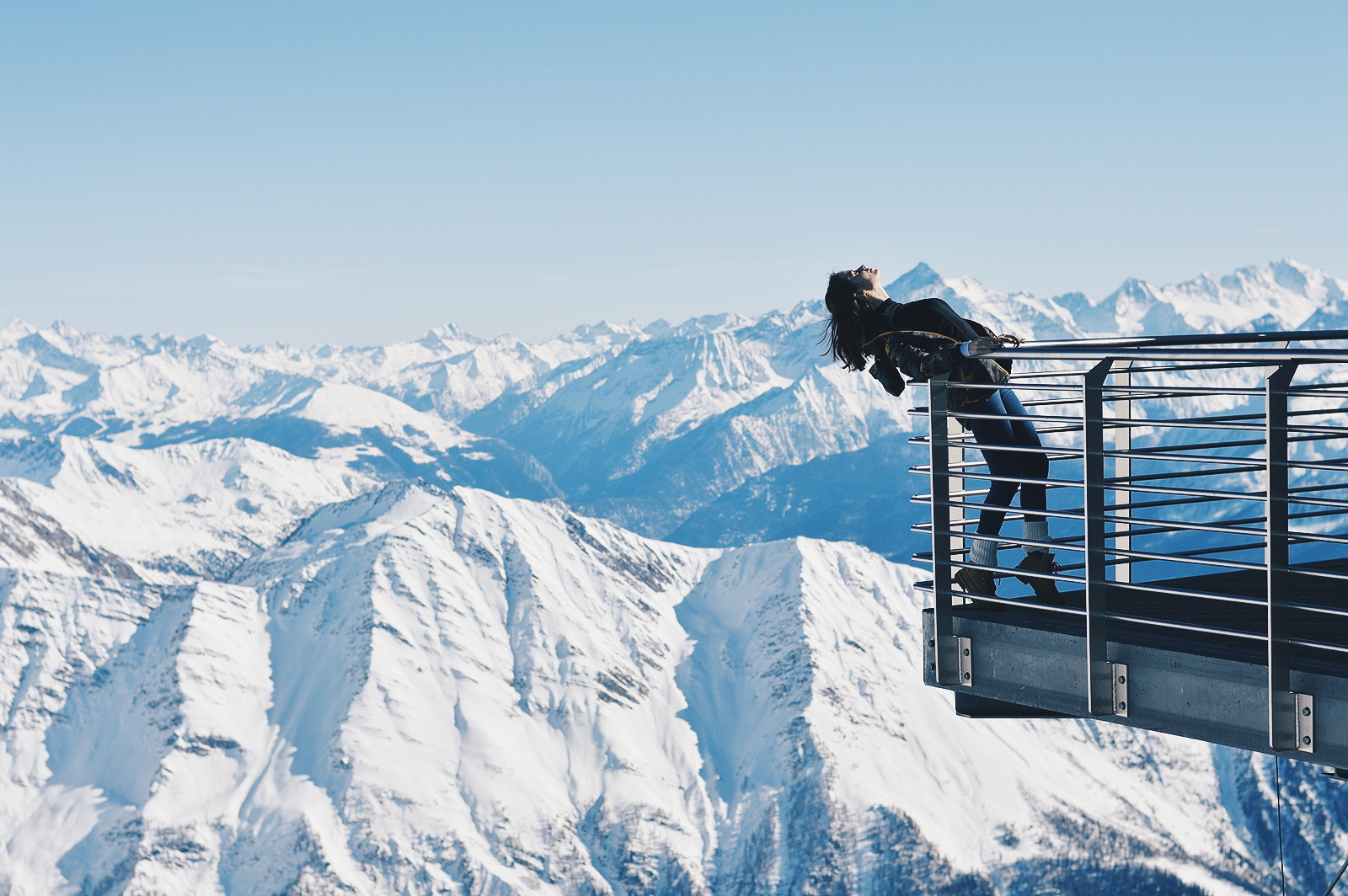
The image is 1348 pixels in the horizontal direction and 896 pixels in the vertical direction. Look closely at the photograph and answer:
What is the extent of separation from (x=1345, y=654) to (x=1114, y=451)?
1936mm

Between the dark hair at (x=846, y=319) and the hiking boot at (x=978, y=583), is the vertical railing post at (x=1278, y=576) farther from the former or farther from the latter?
the dark hair at (x=846, y=319)

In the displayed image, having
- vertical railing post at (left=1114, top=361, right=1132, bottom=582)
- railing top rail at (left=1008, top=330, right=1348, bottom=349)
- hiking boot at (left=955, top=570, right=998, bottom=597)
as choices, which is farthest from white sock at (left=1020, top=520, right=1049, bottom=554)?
railing top rail at (left=1008, top=330, right=1348, bottom=349)

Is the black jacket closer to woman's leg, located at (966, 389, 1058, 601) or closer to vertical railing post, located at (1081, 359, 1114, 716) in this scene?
woman's leg, located at (966, 389, 1058, 601)

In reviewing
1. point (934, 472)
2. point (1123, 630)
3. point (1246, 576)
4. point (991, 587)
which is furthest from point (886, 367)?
point (1246, 576)

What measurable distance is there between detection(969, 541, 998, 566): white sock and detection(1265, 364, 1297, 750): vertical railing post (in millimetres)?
2629

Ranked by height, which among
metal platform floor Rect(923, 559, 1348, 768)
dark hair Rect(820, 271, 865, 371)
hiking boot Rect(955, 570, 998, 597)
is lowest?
metal platform floor Rect(923, 559, 1348, 768)

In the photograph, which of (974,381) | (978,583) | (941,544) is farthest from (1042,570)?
(974,381)

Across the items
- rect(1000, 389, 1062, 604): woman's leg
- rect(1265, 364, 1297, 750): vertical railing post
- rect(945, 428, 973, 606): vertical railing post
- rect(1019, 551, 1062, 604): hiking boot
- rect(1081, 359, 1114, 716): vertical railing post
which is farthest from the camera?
rect(945, 428, 973, 606): vertical railing post

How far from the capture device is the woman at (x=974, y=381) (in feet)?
30.7

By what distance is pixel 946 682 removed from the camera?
9.52 m

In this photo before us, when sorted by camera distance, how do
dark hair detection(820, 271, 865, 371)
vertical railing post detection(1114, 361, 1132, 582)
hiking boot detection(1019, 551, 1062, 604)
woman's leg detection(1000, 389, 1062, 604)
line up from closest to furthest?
hiking boot detection(1019, 551, 1062, 604) → woman's leg detection(1000, 389, 1062, 604) → dark hair detection(820, 271, 865, 371) → vertical railing post detection(1114, 361, 1132, 582)

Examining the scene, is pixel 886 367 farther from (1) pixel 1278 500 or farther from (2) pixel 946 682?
(1) pixel 1278 500

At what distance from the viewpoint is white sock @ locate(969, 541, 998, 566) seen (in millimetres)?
9578

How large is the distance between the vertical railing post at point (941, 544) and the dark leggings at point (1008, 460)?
261 mm
